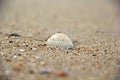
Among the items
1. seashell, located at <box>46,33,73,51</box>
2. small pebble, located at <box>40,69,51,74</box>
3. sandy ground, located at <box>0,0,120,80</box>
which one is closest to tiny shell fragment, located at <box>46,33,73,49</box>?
seashell, located at <box>46,33,73,51</box>

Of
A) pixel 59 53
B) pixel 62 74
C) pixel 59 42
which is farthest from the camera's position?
pixel 59 42

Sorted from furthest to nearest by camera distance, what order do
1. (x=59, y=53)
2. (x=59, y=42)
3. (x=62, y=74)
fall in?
(x=59, y=42), (x=59, y=53), (x=62, y=74)

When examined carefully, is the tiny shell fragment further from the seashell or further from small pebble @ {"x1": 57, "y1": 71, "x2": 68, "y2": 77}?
small pebble @ {"x1": 57, "y1": 71, "x2": 68, "y2": 77}

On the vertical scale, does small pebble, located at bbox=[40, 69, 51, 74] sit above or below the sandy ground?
below

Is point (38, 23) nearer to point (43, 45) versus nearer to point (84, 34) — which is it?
point (84, 34)

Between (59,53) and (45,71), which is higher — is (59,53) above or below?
above

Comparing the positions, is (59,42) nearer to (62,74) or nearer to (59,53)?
(59,53)

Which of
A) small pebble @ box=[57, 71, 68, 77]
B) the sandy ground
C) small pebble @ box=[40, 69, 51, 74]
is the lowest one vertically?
small pebble @ box=[57, 71, 68, 77]

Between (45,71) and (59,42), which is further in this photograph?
(59,42)

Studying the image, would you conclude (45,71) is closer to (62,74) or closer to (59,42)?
(62,74)

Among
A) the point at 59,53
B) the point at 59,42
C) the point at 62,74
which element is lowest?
the point at 62,74

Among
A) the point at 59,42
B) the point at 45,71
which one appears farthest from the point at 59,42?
the point at 45,71
